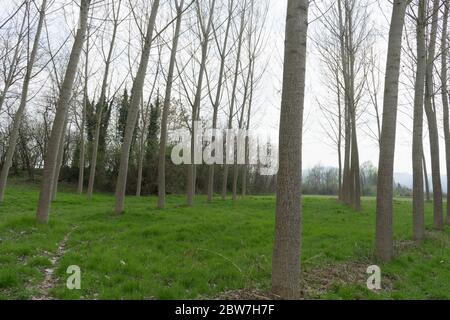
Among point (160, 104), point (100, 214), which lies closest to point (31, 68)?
point (100, 214)

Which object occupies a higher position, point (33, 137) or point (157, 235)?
point (33, 137)

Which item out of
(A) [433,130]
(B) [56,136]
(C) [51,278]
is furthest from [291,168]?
(A) [433,130]

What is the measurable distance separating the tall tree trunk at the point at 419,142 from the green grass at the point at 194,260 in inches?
17.7

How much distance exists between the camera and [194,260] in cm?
543

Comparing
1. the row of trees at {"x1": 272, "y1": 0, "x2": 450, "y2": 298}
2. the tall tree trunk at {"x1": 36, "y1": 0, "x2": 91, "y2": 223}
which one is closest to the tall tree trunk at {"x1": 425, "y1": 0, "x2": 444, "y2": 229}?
the row of trees at {"x1": 272, "y1": 0, "x2": 450, "y2": 298}

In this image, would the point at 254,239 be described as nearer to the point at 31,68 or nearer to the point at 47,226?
the point at 47,226

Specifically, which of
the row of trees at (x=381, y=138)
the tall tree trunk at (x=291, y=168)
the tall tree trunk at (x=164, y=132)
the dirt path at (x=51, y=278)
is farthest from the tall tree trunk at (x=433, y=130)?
the dirt path at (x=51, y=278)

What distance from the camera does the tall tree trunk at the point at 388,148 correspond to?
5.94 meters

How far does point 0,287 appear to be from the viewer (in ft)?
12.9

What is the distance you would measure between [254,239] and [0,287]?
4.39 meters

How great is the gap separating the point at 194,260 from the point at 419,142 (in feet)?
18.8

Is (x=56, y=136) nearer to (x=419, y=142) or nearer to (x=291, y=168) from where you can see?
(x=291, y=168)

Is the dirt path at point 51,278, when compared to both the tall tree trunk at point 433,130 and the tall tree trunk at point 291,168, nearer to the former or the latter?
the tall tree trunk at point 291,168
